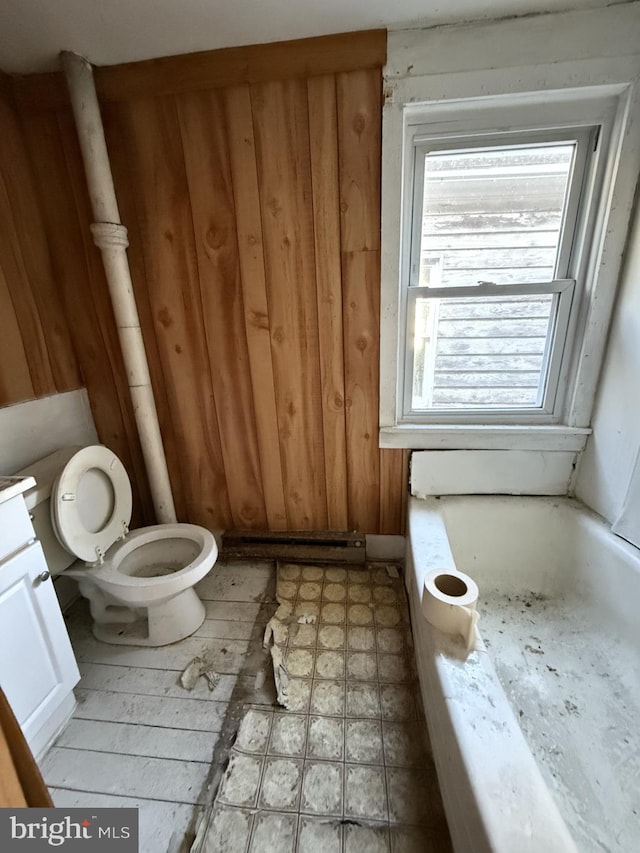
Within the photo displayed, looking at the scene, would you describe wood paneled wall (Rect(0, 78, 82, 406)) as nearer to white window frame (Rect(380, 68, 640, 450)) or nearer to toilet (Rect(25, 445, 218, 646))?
toilet (Rect(25, 445, 218, 646))

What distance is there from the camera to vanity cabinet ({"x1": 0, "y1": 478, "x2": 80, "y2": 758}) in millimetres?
989

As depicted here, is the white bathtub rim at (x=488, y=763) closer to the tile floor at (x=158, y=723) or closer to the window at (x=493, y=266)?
the tile floor at (x=158, y=723)

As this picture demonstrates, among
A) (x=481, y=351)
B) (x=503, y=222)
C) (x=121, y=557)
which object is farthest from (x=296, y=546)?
(x=503, y=222)

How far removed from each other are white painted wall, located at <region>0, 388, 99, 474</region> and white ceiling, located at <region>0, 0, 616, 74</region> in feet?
4.27

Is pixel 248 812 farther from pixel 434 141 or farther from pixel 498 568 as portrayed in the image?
pixel 434 141

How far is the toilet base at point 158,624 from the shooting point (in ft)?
4.74

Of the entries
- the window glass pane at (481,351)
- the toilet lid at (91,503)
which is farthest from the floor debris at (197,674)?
the window glass pane at (481,351)

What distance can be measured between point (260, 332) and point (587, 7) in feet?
5.14

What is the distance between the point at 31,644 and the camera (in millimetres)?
1062

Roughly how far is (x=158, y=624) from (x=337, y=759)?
0.84 m

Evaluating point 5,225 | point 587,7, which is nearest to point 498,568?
point 587,7

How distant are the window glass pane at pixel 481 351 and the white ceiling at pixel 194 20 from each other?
3.00 ft

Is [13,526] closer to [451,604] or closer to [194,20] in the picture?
[451,604]

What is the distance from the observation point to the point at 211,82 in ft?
4.38
